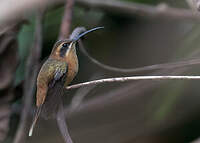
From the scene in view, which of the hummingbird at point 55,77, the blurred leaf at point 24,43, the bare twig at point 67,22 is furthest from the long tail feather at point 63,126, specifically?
the blurred leaf at point 24,43

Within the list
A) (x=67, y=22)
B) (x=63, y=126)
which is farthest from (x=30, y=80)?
(x=63, y=126)

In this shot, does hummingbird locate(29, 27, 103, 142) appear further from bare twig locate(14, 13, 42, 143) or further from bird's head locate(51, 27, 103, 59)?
bare twig locate(14, 13, 42, 143)

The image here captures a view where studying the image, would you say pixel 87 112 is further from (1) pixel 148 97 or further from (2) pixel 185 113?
(2) pixel 185 113

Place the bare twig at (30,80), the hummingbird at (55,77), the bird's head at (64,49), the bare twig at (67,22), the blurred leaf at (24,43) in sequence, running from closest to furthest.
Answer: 1. the hummingbird at (55,77)
2. the bird's head at (64,49)
3. the bare twig at (67,22)
4. the bare twig at (30,80)
5. the blurred leaf at (24,43)

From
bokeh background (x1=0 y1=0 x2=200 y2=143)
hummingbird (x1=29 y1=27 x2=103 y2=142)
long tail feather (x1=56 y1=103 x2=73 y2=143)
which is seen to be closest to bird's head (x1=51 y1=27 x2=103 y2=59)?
hummingbird (x1=29 y1=27 x2=103 y2=142)

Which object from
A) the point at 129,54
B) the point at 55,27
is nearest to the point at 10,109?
the point at 55,27

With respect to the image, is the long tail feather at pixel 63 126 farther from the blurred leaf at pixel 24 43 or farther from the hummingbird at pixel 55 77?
the blurred leaf at pixel 24 43

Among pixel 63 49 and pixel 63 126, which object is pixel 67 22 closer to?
pixel 63 49
